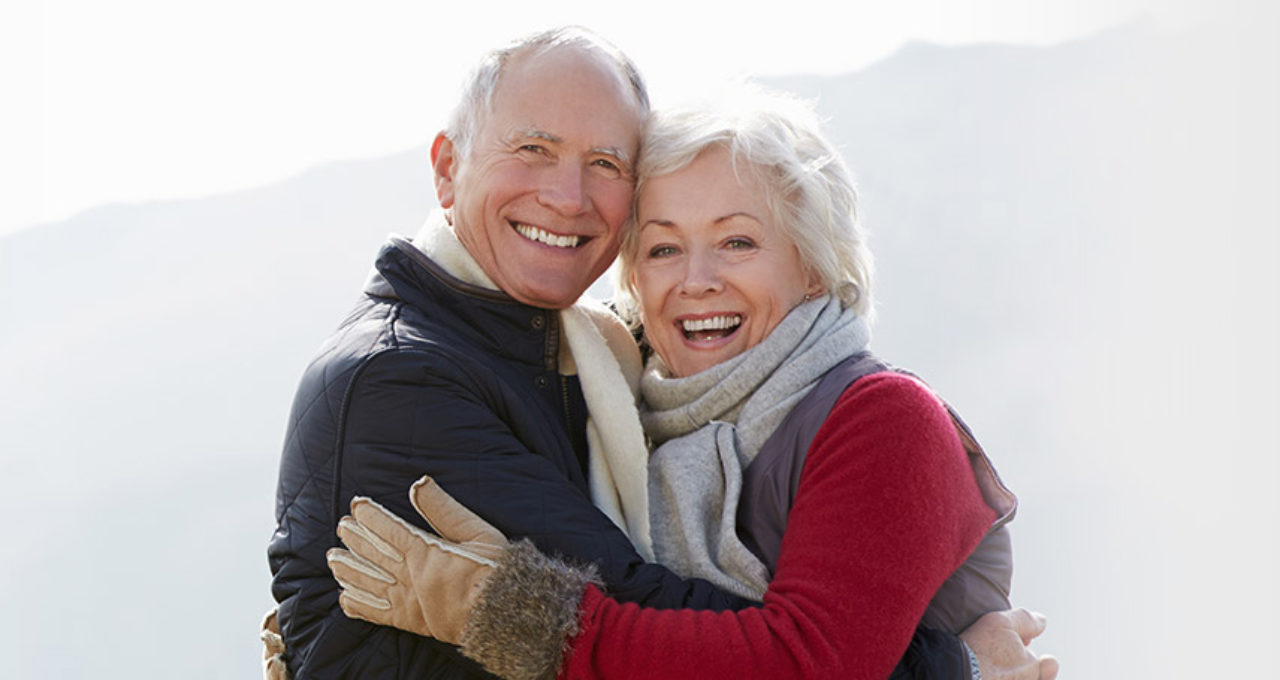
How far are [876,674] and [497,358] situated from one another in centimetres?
99

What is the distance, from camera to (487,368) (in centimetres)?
249

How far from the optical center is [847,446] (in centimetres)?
229

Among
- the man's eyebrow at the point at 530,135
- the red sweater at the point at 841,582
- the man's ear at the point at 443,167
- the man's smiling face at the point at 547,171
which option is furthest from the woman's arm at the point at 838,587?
the man's ear at the point at 443,167

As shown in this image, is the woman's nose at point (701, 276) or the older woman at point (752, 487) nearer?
the older woman at point (752, 487)

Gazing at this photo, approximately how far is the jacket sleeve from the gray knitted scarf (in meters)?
0.12

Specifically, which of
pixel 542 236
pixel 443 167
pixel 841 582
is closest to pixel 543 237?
pixel 542 236

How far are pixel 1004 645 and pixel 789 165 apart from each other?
42.3 inches

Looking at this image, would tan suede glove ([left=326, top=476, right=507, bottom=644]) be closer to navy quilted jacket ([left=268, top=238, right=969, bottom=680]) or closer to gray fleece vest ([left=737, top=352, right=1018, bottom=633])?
navy quilted jacket ([left=268, top=238, right=969, bottom=680])

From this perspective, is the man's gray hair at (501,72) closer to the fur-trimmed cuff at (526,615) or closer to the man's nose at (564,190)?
the man's nose at (564,190)

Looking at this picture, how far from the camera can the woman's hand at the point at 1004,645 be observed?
2.52 meters

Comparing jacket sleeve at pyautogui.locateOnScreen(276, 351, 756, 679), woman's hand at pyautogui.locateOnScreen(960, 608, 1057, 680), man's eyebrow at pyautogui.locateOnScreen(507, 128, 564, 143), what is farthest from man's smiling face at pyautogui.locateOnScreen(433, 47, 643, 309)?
woman's hand at pyautogui.locateOnScreen(960, 608, 1057, 680)

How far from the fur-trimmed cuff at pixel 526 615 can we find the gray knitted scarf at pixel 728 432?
33cm

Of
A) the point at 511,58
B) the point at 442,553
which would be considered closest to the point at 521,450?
the point at 442,553

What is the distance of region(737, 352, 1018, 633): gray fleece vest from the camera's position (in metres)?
2.41
